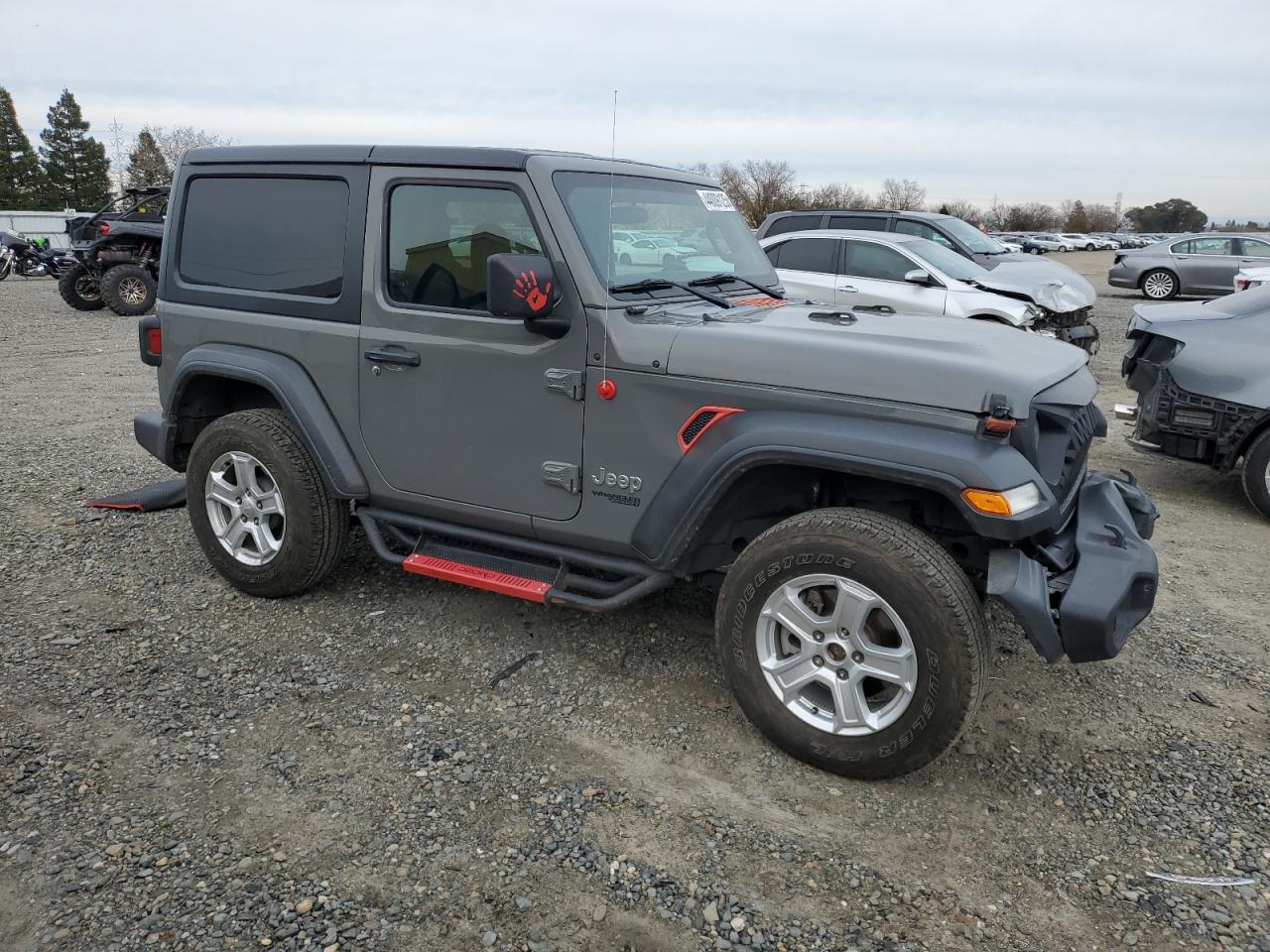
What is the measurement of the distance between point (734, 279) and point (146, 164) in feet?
198

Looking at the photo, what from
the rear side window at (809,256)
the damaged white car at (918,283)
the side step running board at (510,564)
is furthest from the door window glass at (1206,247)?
the side step running board at (510,564)

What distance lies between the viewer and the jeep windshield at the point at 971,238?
12766 millimetres

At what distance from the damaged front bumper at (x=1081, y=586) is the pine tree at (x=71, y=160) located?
210 ft

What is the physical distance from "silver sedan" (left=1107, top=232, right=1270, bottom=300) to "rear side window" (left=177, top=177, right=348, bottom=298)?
1949 cm

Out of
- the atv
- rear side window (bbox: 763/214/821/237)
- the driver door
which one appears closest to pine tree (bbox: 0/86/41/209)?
the atv

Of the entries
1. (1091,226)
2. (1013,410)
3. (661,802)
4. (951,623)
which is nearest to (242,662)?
(661,802)

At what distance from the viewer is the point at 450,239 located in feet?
12.6

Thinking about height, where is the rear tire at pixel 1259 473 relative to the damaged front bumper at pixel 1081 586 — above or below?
below

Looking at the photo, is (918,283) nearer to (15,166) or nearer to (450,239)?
(450,239)

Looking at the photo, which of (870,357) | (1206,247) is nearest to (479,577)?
(870,357)

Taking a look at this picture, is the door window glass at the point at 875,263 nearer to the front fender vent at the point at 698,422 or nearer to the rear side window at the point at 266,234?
the rear side window at the point at 266,234

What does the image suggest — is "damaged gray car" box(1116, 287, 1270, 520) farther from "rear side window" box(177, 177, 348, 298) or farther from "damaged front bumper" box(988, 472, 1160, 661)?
"rear side window" box(177, 177, 348, 298)

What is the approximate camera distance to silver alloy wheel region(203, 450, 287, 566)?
4430mm

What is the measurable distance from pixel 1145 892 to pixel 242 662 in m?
3.35
